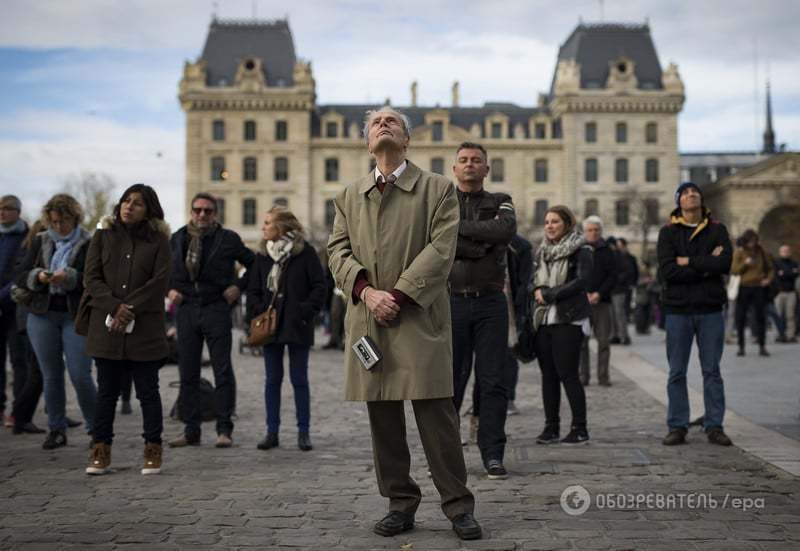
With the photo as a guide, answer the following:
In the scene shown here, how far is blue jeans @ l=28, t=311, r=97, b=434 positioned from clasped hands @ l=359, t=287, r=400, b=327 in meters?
4.11

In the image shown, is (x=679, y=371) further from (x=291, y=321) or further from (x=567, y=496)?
(x=291, y=321)

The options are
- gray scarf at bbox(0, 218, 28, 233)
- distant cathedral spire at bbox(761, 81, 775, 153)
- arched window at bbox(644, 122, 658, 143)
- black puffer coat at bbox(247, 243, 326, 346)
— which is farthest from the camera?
distant cathedral spire at bbox(761, 81, 775, 153)

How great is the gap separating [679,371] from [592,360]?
836 centimetres

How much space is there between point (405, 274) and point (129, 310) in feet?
9.28

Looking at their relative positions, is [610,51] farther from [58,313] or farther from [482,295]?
[482,295]

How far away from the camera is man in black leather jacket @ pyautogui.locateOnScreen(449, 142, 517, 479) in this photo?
6742 mm

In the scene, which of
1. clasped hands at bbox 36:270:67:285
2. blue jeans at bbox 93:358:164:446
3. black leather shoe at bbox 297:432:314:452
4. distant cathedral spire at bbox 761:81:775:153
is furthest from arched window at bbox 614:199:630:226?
blue jeans at bbox 93:358:164:446

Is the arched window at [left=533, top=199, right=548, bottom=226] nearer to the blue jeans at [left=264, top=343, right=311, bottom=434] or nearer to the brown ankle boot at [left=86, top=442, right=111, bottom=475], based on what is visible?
the blue jeans at [left=264, top=343, right=311, bottom=434]

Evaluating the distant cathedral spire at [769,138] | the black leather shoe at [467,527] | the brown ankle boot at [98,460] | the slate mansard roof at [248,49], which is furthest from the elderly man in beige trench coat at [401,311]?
the distant cathedral spire at [769,138]

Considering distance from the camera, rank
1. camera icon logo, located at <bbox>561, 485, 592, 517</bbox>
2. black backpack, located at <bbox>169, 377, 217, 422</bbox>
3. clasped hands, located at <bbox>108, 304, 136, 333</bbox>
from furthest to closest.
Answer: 1. black backpack, located at <bbox>169, 377, 217, 422</bbox>
2. clasped hands, located at <bbox>108, 304, 136, 333</bbox>
3. camera icon logo, located at <bbox>561, 485, 592, 517</bbox>

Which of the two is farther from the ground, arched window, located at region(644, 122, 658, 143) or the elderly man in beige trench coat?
arched window, located at region(644, 122, 658, 143)

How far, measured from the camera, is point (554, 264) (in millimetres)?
8305

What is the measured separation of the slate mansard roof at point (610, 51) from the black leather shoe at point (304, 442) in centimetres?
7489

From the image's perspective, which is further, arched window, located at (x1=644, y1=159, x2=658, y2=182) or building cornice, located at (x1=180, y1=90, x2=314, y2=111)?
arched window, located at (x1=644, y1=159, x2=658, y2=182)
